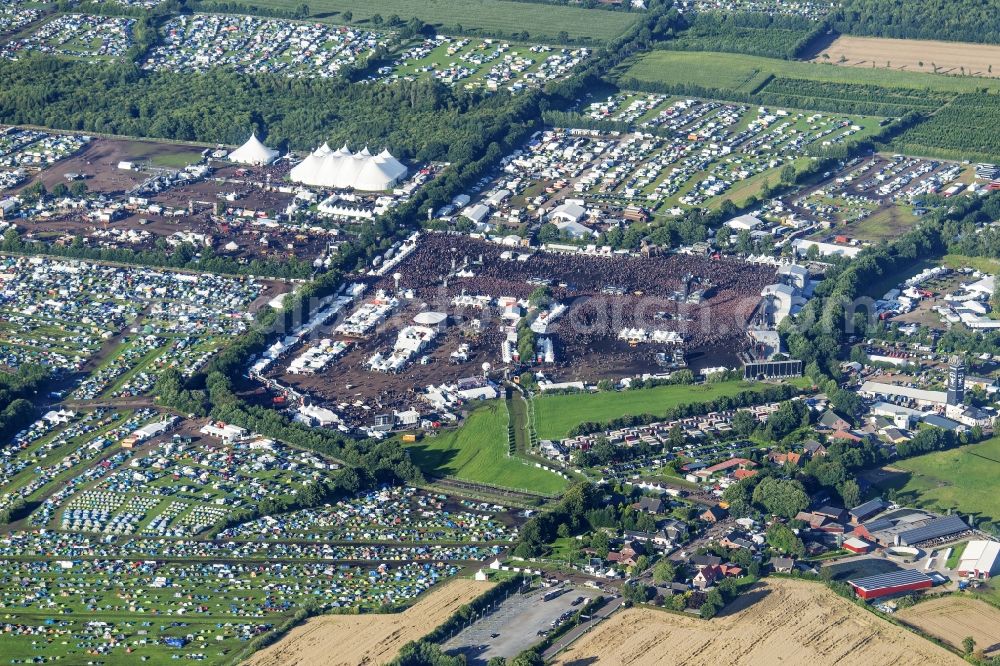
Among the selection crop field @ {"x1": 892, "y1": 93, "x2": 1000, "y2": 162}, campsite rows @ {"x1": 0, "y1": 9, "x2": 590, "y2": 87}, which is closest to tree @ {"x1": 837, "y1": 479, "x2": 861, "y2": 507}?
crop field @ {"x1": 892, "y1": 93, "x2": 1000, "y2": 162}

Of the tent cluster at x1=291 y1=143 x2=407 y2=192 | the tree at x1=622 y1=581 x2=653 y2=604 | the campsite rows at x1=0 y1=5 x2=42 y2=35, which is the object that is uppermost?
the campsite rows at x1=0 y1=5 x2=42 y2=35

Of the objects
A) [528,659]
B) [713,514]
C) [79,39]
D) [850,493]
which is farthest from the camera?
[79,39]

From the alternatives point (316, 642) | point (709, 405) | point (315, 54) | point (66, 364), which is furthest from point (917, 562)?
point (315, 54)

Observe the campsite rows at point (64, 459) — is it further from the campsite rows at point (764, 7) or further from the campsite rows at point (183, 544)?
the campsite rows at point (764, 7)

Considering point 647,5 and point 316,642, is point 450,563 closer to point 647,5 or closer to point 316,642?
point 316,642

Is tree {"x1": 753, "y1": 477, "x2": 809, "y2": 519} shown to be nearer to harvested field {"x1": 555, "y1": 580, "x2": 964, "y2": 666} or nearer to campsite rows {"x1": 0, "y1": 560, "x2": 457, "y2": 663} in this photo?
harvested field {"x1": 555, "y1": 580, "x2": 964, "y2": 666}

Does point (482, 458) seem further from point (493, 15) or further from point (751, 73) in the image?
point (493, 15)

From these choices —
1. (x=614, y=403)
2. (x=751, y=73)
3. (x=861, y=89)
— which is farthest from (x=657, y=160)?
(x=614, y=403)
